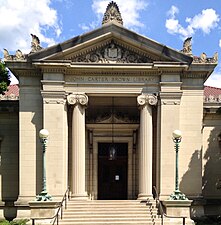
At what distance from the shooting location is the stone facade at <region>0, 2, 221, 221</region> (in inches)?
706

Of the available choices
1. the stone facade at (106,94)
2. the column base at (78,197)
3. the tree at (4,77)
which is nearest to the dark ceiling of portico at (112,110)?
the stone facade at (106,94)

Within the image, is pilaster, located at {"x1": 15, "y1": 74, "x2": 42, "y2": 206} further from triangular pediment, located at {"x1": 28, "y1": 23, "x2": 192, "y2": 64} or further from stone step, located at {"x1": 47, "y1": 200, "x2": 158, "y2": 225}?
stone step, located at {"x1": 47, "y1": 200, "x2": 158, "y2": 225}

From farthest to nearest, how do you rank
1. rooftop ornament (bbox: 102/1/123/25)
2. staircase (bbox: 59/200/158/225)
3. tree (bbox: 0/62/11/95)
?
rooftop ornament (bbox: 102/1/123/25), tree (bbox: 0/62/11/95), staircase (bbox: 59/200/158/225)

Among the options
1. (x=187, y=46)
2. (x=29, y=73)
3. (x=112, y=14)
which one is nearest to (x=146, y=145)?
(x=187, y=46)

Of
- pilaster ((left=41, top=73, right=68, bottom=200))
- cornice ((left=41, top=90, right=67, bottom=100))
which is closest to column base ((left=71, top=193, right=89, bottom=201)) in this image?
pilaster ((left=41, top=73, right=68, bottom=200))

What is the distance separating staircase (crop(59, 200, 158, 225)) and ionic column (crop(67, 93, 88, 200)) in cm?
70

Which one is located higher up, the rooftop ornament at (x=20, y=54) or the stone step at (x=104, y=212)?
the rooftop ornament at (x=20, y=54)

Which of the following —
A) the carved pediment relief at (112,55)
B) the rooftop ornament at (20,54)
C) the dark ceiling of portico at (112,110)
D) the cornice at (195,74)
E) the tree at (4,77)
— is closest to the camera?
the carved pediment relief at (112,55)

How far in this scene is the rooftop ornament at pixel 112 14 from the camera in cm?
1986

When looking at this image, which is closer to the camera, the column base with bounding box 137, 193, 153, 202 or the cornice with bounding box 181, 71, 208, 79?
the column base with bounding box 137, 193, 153, 202

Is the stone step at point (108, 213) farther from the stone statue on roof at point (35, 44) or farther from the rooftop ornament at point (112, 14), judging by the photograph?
the rooftop ornament at point (112, 14)

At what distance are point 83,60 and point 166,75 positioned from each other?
4216mm

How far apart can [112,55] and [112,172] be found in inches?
275

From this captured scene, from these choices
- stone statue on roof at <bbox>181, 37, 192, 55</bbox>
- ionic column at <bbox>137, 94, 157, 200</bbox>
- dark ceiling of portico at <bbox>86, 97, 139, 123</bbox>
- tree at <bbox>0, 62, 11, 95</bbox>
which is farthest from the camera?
dark ceiling of portico at <bbox>86, 97, 139, 123</bbox>
